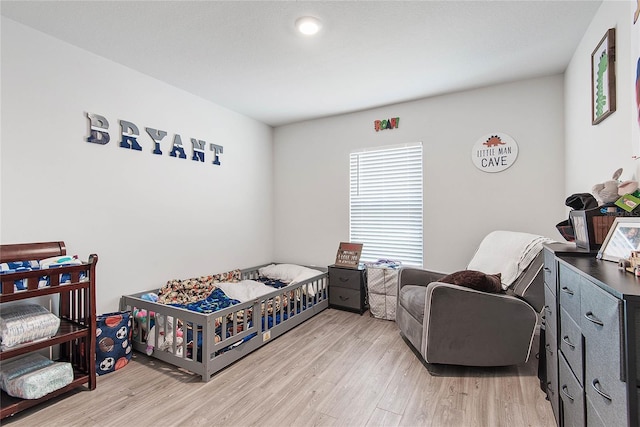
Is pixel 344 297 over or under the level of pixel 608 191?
under

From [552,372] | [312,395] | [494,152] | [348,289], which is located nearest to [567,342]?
[552,372]

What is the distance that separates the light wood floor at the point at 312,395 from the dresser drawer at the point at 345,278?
98cm

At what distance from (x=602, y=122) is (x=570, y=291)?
128cm

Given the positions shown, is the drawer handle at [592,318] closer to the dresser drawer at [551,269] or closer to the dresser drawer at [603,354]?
the dresser drawer at [603,354]

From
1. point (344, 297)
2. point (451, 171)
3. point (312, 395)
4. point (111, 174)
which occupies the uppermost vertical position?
point (451, 171)

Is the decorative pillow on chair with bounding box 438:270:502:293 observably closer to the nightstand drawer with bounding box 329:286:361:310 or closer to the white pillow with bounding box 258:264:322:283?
the nightstand drawer with bounding box 329:286:361:310

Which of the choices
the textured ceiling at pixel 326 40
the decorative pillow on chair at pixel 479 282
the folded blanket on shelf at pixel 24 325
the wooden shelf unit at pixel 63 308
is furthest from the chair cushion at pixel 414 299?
the folded blanket on shelf at pixel 24 325

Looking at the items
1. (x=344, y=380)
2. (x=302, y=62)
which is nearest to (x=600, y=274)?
(x=344, y=380)

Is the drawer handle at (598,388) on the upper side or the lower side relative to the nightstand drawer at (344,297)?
upper

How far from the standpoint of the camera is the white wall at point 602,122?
4.86ft

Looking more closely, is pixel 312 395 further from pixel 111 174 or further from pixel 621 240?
pixel 111 174

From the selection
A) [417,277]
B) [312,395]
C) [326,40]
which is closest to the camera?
[312,395]

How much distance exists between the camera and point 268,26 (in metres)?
2.00

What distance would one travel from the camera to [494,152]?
2.94 metres
